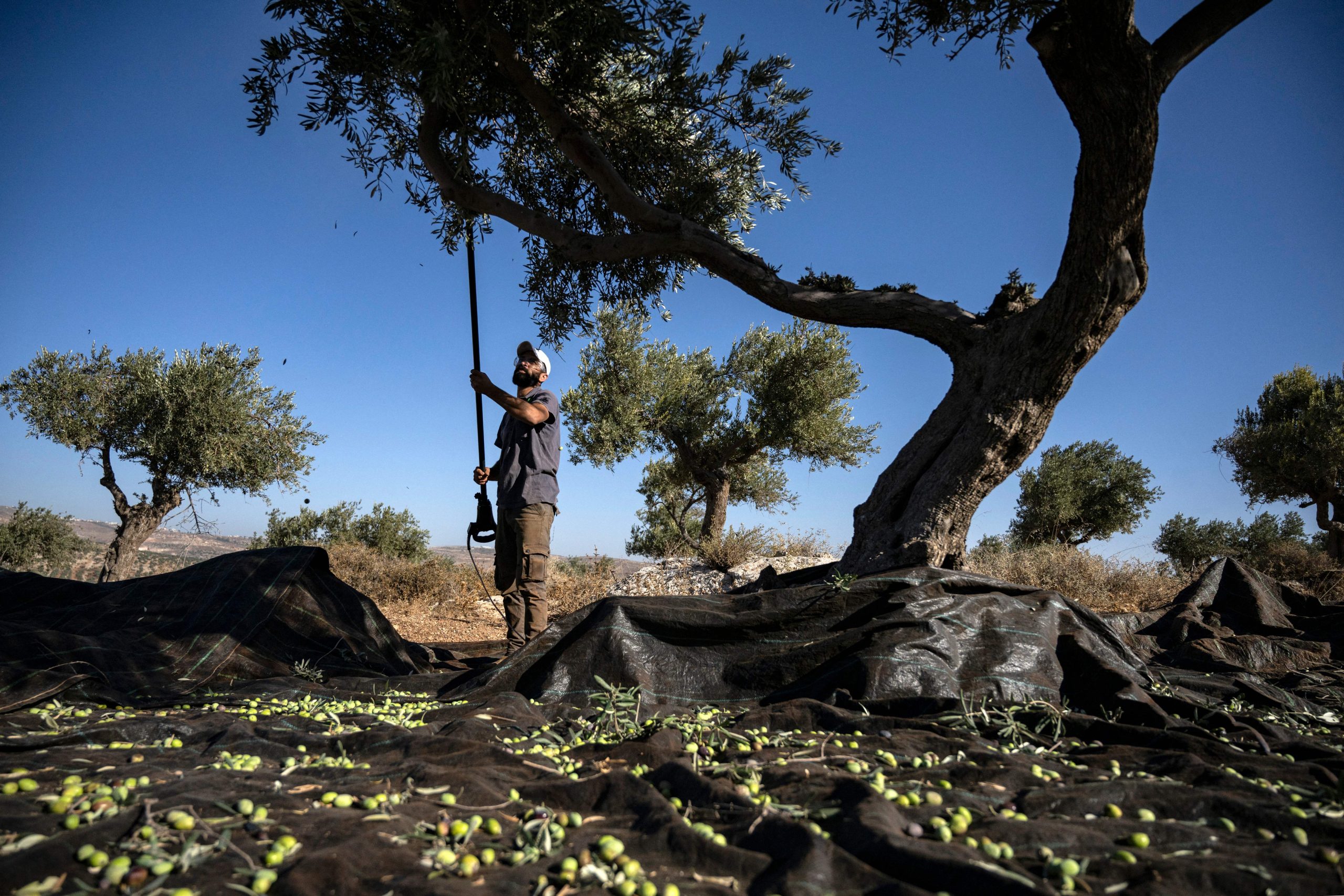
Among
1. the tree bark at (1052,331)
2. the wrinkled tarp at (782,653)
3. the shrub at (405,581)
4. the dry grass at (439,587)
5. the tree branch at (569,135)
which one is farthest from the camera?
the shrub at (405,581)

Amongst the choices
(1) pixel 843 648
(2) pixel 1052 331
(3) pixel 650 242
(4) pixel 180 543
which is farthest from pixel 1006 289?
(4) pixel 180 543

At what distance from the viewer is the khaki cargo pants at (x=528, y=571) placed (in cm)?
599

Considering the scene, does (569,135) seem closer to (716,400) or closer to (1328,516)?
(716,400)

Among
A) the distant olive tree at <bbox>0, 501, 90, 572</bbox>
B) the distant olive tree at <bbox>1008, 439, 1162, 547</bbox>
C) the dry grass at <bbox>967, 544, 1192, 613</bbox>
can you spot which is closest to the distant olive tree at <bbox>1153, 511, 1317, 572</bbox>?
the distant olive tree at <bbox>1008, 439, 1162, 547</bbox>

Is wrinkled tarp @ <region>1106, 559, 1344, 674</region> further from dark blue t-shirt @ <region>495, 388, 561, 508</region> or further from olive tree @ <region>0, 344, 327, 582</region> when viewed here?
olive tree @ <region>0, 344, 327, 582</region>

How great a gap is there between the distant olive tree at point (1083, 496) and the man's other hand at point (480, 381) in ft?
65.2

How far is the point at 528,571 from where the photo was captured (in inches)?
237

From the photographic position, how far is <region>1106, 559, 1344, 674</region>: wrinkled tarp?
18.5 ft

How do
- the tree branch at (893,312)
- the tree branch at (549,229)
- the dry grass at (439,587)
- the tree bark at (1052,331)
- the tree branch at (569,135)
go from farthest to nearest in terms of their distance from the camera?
1. the dry grass at (439,587)
2. the tree branch at (549,229)
3. the tree branch at (893,312)
4. the tree branch at (569,135)
5. the tree bark at (1052,331)

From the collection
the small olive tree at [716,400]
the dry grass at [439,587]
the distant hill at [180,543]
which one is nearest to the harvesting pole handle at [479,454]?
the dry grass at [439,587]

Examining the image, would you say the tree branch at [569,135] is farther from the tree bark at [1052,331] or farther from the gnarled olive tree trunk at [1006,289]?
the tree bark at [1052,331]

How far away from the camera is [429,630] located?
1066 centimetres

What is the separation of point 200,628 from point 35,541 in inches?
807

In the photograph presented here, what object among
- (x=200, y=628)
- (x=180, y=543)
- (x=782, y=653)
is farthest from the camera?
(x=180, y=543)
